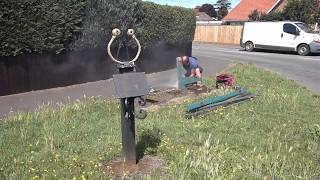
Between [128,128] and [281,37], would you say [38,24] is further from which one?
[281,37]

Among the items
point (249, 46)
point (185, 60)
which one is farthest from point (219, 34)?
point (185, 60)

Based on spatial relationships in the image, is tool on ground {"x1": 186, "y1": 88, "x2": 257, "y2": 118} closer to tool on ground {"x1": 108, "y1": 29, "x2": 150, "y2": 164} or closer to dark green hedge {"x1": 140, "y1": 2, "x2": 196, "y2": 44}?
tool on ground {"x1": 108, "y1": 29, "x2": 150, "y2": 164}

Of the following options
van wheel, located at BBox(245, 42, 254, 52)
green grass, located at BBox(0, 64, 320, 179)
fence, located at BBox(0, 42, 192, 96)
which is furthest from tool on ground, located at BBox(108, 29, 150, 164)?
van wheel, located at BBox(245, 42, 254, 52)

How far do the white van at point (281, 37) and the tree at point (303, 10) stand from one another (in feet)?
42.2

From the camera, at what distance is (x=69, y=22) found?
12.1 meters

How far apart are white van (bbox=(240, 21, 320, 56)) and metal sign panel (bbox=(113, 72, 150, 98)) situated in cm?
2528

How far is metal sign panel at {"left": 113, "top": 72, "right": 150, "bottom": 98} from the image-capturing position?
5.21 m

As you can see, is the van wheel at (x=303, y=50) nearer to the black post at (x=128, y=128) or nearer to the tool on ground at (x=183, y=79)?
the tool on ground at (x=183, y=79)

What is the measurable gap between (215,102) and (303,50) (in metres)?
22.1

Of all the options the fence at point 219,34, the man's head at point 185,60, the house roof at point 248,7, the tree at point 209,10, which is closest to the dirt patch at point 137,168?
the man's head at point 185,60

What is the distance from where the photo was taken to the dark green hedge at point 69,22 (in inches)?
412

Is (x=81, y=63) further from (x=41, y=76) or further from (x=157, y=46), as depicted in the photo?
(x=157, y=46)

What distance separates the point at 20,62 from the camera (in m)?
11.0

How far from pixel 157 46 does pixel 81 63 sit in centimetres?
436
